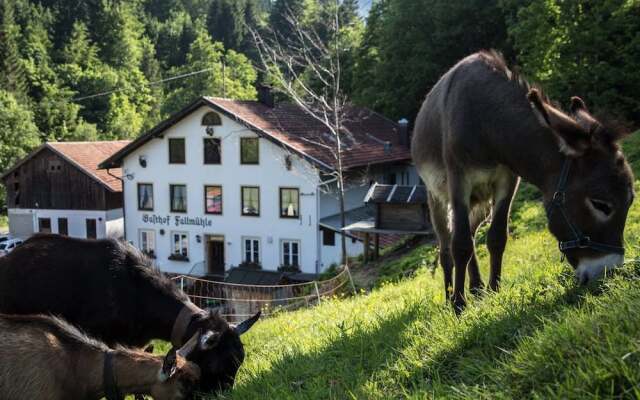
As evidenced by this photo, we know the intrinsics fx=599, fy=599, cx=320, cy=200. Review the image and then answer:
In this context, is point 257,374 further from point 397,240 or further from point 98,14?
point 98,14

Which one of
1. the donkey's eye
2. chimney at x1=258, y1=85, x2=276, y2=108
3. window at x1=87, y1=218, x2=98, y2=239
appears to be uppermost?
chimney at x1=258, y1=85, x2=276, y2=108

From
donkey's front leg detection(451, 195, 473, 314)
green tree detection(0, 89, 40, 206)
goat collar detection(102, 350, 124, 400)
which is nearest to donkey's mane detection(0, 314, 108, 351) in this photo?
goat collar detection(102, 350, 124, 400)

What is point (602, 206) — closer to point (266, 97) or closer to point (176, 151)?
point (176, 151)

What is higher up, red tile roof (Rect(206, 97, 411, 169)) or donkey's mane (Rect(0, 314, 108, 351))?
red tile roof (Rect(206, 97, 411, 169))

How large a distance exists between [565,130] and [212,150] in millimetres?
26856

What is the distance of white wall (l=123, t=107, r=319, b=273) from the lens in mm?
27859

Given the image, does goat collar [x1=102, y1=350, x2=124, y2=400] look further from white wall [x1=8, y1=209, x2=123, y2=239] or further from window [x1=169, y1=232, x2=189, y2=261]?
white wall [x1=8, y1=209, x2=123, y2=239]

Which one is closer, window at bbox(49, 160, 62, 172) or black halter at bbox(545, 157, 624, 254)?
black halter at bbox(545, 157, 624, 254)

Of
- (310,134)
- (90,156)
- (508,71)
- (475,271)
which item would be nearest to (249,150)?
(310,134)

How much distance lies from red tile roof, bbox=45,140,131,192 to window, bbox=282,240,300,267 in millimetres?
13696

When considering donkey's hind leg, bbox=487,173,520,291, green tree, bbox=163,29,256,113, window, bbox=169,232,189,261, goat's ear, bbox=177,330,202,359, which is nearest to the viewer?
goat's ear, bbox=177,330,202,359

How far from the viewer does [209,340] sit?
4941mm

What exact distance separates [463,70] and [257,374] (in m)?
3.33

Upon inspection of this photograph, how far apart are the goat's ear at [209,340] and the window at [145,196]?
1097 inches
